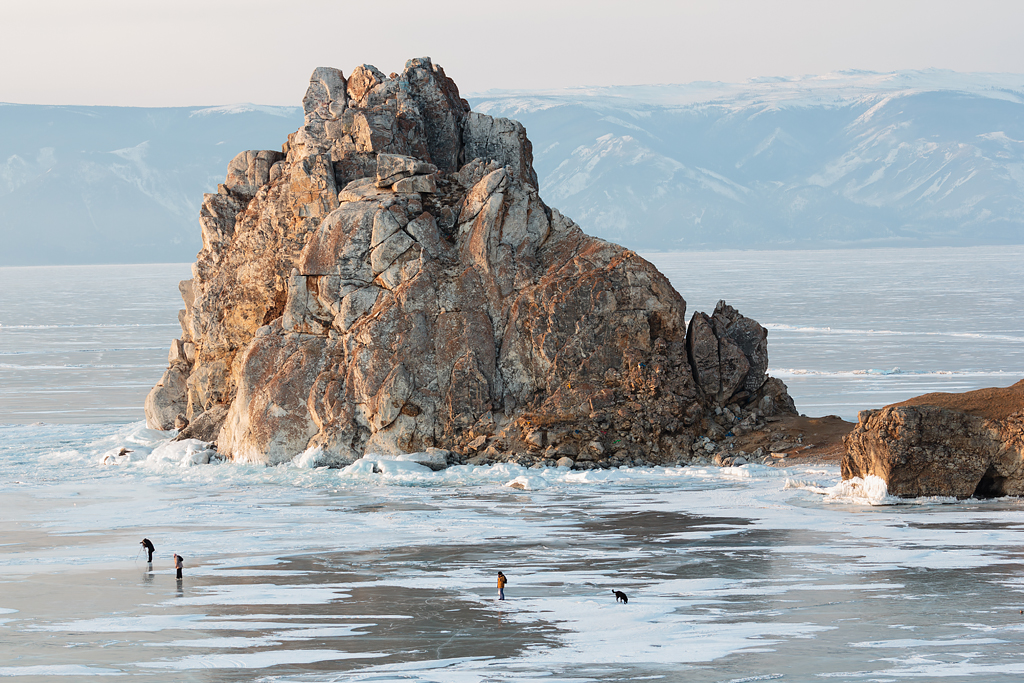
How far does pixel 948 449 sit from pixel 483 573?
10.1 metres

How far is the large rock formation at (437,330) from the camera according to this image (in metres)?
28.4

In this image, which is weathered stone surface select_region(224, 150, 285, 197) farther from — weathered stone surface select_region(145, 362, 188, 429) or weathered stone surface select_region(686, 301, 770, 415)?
weathered stone surface select_region(686, 301, 770, 415)

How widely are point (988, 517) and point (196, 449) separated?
1891 cm

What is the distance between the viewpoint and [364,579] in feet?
61.3

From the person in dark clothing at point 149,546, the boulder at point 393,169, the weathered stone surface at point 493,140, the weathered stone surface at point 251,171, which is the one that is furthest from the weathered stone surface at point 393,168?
the person in dark clothing at point 149,546

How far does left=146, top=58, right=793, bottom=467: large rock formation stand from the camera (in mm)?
28391

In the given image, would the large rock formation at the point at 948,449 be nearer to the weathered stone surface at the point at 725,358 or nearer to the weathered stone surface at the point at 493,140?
the weathered stone surface at the point at 725,358

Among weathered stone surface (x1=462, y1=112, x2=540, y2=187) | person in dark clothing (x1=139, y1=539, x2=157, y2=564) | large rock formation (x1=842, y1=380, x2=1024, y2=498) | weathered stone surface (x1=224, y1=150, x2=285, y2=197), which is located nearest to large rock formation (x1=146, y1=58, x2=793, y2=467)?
weathered stone surface (x1=224, y1=150, x2=285, y2=197)

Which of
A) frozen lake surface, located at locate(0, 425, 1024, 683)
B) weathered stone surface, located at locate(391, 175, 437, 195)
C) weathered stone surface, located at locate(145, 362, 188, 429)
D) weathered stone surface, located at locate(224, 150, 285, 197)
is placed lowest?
frozen lake surface, located at locate(0, 425, 1024, 683)

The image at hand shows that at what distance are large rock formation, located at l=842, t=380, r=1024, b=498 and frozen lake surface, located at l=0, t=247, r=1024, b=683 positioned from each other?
49cm

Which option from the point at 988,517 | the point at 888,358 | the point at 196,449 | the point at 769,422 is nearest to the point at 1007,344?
the point at 888,358

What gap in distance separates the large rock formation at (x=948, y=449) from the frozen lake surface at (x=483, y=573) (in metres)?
0.49

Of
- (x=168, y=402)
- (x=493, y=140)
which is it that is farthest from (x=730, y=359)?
(x=168, y=402)

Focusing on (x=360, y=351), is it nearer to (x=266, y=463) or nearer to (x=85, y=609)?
(x=266, y=463)
